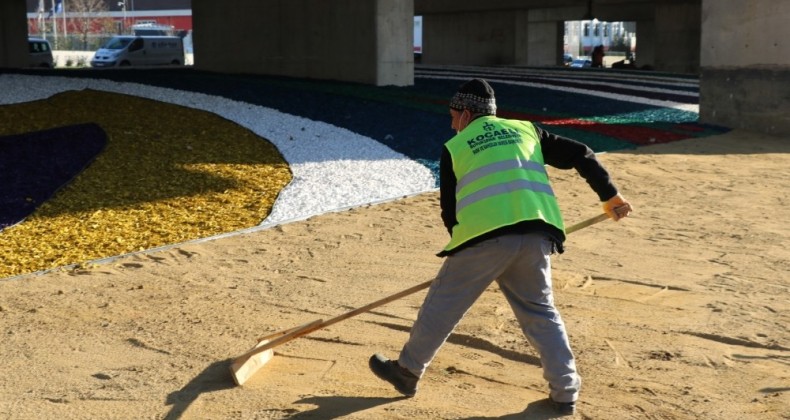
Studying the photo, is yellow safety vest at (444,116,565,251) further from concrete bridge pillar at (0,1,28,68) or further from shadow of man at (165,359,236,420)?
concrete bridge pillar at (0,1,28,68)

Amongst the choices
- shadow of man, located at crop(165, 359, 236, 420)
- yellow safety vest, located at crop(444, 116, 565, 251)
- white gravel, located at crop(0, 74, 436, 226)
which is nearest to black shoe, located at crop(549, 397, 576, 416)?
yellow safety vest, located at crop(444, 116, 565, 251)

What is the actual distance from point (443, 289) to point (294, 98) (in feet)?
42.0

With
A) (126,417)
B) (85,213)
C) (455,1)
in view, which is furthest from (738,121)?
(455,1)

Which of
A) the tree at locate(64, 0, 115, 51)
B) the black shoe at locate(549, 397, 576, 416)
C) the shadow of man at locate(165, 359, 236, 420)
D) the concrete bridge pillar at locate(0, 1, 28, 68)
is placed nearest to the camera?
the black shoe at locate(549, 397, 576, 416)

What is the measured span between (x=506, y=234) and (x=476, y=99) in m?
0.82

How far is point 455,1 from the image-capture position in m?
37.3

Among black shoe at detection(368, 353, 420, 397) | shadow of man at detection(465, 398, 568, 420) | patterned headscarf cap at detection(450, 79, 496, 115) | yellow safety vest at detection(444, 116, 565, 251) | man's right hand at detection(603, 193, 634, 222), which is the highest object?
patterned headscarf cap at detection(450, 79, 496, 115)

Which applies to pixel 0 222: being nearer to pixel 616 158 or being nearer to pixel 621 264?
pixel 621 264

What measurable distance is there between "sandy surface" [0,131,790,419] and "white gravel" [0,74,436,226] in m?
0.83

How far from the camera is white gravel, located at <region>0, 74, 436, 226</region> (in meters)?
10.8

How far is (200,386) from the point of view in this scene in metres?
5.50

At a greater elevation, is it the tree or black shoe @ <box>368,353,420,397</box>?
the tree

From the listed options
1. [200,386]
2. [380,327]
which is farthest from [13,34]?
[200,386]

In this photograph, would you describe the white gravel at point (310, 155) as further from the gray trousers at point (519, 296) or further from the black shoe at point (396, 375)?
the gray trousers at point (519, 296)
